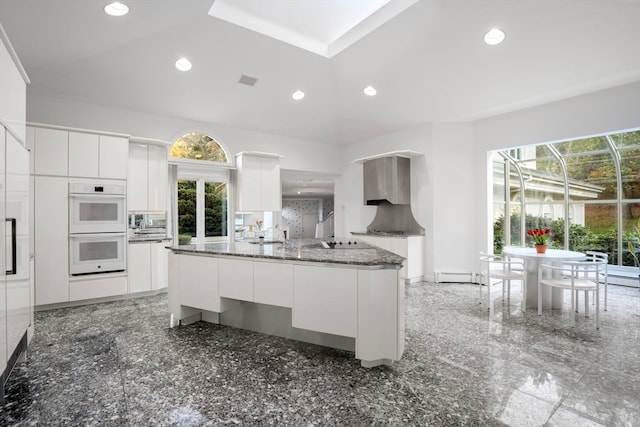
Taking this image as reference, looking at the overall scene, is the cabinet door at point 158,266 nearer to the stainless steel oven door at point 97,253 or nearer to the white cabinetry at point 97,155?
the stainless steel oven door at point 97,253

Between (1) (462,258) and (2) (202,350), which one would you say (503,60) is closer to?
(1) (462,258)

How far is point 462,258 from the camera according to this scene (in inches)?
223

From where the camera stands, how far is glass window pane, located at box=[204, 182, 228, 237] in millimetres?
5844

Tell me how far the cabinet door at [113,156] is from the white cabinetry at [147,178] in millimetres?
215

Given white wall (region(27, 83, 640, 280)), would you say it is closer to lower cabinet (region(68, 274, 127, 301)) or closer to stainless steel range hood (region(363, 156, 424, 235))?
stainless steel range hood (region(363, 156, 424, 235))

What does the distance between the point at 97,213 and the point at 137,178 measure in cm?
75

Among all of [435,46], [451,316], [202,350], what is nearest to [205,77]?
[435,46]

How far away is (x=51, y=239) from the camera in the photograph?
3.99 metres

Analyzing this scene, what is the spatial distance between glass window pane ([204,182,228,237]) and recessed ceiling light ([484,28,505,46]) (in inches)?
185

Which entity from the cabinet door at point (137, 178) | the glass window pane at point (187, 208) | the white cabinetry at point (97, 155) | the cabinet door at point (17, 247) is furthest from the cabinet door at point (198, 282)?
the glass window pane at point (187, 208)

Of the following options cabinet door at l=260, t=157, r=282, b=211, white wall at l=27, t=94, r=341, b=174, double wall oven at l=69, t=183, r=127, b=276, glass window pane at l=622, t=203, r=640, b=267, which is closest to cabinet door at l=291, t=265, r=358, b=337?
double wall oven at l=69, t=183, r=127, b=276

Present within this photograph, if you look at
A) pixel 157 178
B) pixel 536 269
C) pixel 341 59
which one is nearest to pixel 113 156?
pixel 157 178

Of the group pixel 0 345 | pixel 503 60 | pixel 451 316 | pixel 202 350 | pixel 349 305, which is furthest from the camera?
pixel 503 60

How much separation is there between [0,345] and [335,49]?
15.6ft
